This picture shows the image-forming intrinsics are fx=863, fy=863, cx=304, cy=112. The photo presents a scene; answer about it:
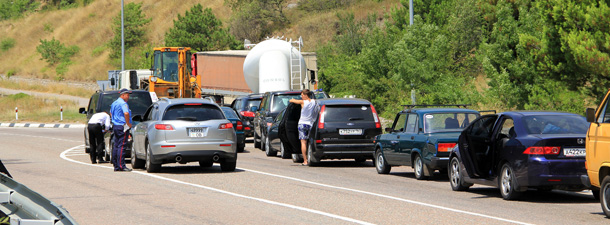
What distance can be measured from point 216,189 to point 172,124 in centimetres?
346

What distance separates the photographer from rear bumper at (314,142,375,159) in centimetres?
1988

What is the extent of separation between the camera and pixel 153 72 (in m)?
41.9

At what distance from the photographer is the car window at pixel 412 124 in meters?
17.3

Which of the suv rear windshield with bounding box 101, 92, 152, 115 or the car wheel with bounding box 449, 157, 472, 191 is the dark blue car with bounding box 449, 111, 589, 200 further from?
the suv rear windshield with bounding box 101, 92, 152, 115

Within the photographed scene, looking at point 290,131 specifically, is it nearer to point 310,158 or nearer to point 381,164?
point 310,158

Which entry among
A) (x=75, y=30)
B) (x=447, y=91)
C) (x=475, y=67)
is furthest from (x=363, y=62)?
(x=75, y=30)

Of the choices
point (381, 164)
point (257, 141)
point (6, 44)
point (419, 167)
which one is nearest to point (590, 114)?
point (419, 167)

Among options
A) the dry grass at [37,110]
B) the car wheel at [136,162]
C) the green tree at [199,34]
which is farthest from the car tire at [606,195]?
the green tree at [199,34]

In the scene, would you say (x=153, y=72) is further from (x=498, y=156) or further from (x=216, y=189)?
(x=498, y=156)

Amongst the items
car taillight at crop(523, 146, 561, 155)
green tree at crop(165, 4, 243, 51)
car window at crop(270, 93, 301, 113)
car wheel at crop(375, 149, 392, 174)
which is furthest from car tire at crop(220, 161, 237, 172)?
green tree at crop(165, 4, 243, 51)

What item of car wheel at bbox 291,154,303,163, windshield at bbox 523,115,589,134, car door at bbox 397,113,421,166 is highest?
windshield at bbox 523,115,589,134

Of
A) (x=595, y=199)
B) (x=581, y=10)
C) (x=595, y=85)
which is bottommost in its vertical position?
(x=595, y=199)

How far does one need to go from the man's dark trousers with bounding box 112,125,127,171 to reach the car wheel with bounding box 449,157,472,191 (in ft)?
25.3

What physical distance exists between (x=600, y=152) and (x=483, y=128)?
3.12m
